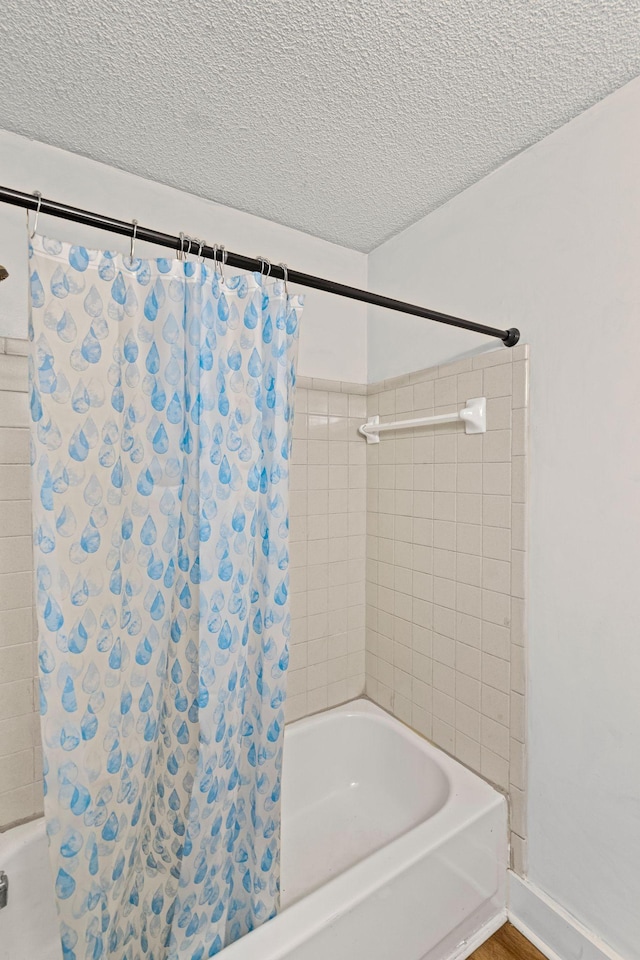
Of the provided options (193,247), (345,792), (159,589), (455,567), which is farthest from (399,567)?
(193,247)

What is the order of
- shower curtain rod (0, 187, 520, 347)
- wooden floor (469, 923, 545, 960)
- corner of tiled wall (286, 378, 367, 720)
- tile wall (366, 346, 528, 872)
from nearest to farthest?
shower curtain rod (0, 187, 520, 347) → wooden floor (469, 923, 545, 960) → tile wall (366, 346, 528, 872) → corner of tiled wall (286, 378, 367, 720)

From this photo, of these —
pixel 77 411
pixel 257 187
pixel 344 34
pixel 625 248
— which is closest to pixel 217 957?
pixel 77 411

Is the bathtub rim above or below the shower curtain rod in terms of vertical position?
below

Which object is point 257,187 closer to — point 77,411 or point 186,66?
point 186,66

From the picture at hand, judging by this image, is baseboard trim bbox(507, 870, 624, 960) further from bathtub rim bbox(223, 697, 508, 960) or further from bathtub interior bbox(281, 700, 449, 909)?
bathtub interior bbox(281, 700, 449, 909)

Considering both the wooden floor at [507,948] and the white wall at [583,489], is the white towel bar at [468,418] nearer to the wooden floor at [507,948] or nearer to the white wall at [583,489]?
the white wall at [583,489]

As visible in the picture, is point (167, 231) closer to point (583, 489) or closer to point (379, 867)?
point (583, 489)

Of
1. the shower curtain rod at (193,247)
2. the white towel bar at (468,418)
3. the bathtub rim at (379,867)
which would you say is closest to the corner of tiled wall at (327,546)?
the white towel bar at (468,418)

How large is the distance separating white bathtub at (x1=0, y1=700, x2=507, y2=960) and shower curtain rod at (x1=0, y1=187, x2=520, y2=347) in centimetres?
145

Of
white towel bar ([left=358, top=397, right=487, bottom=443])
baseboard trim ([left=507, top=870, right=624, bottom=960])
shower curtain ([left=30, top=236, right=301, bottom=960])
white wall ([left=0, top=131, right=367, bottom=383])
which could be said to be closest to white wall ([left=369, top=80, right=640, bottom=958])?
baseboard trim ([left=507, top=870, right=624, bottom=960])

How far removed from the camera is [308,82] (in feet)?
3.86

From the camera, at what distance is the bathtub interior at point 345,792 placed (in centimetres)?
162

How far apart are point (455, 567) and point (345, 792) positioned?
3.53ft

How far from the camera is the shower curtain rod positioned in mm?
796
